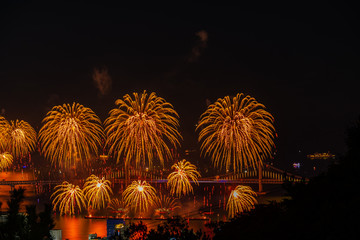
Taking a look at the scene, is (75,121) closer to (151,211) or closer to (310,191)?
(151,211)

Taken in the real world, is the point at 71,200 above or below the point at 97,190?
below

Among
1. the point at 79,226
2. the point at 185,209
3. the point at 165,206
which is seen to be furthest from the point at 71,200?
the point at 185,209

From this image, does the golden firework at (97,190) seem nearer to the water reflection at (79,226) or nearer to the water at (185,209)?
the water reflection at (79,226)

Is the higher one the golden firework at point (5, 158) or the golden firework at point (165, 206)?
the golden firework at point (5, 158)

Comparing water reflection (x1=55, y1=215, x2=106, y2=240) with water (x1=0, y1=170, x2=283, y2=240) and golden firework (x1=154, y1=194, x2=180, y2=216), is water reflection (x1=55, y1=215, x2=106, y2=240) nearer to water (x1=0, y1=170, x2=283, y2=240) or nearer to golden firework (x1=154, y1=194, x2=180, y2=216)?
water (x1=0, y1=170, x2=283, y2=240)

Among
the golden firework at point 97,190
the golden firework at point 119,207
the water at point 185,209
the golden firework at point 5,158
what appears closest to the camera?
the water at point 185,209

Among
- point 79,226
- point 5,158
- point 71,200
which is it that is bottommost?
point 79,226

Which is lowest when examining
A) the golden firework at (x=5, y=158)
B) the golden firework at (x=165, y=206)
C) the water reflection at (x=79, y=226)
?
the water reflection at (x=79, y=226)

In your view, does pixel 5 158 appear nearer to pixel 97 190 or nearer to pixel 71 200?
pixel 71 200

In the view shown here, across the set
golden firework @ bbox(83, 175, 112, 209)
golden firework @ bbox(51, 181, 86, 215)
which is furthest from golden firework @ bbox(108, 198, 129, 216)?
golden firework @ bbox(51, 181, 86, 215)

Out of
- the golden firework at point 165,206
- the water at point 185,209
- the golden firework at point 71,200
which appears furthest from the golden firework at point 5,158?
the golden firework at point 165,206

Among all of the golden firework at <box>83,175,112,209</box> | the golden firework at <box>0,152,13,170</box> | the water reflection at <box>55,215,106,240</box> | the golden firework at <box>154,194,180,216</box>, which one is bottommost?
the water reflection at <box>55,215,106,240</box>

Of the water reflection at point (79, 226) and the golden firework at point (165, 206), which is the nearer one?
the water reflection at point (79, 226)
